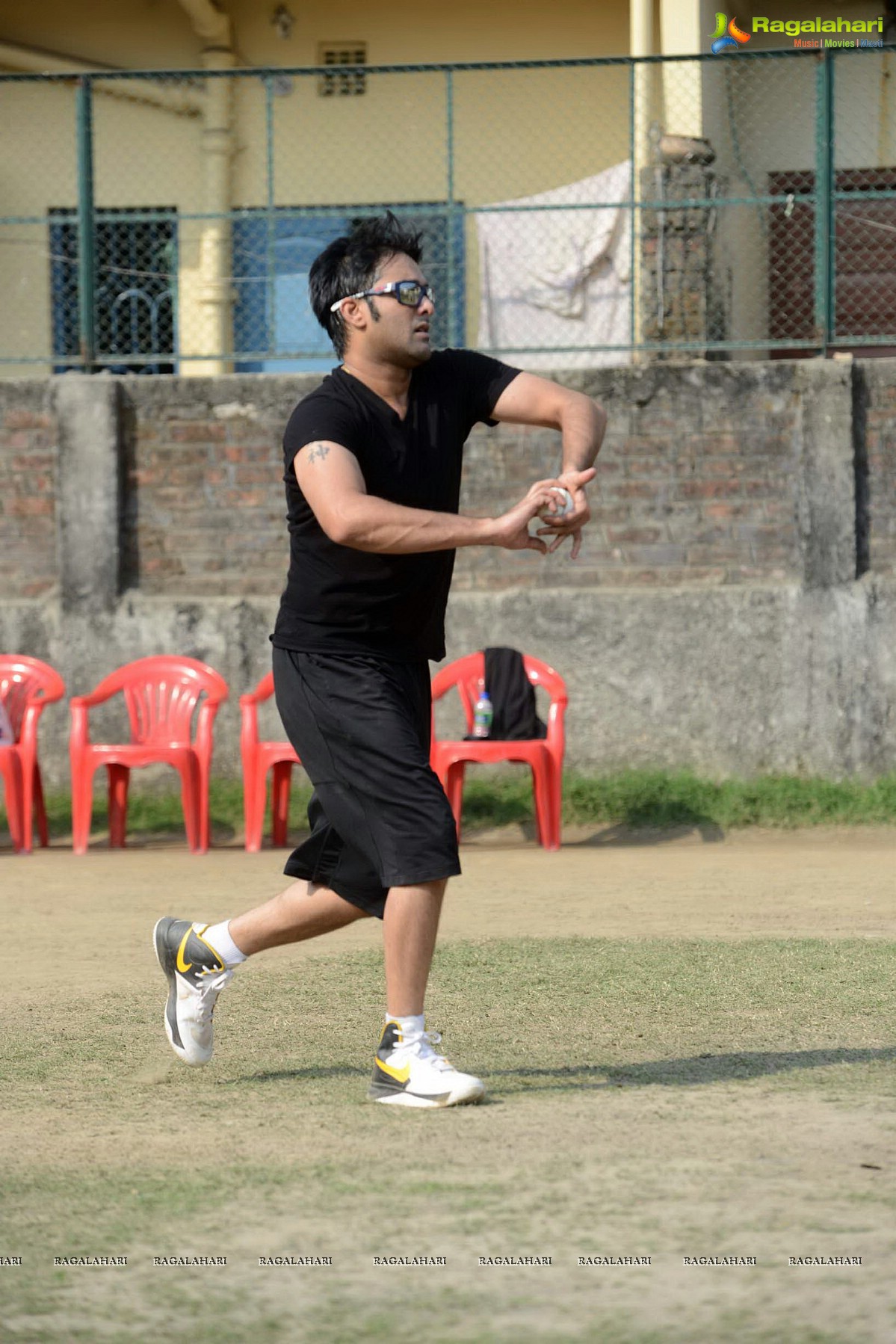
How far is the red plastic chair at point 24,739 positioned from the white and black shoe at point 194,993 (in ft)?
16.2

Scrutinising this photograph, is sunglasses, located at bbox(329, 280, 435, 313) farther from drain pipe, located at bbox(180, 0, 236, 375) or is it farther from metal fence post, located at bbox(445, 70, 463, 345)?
drain pipe, located at bbox(180, 0, 236, 375)

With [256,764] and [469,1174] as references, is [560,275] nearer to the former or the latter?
[256,764]

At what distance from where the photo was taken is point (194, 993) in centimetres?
448

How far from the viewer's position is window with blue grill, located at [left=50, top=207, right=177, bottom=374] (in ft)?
Result: 41.6

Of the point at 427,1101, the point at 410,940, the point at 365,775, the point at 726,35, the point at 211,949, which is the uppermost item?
the point at 726,35

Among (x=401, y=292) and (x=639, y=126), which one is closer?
(x=401, y=292)

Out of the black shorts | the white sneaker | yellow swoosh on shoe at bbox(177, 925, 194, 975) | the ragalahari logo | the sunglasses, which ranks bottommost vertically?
the white sneaker

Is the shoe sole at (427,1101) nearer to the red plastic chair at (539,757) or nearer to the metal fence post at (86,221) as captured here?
the red plastic chair at (539,757)

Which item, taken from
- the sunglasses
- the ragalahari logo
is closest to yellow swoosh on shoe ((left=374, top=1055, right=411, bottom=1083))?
the sunglasses

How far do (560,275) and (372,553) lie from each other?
26.5ft

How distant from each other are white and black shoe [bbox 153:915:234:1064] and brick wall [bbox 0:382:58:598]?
636cm

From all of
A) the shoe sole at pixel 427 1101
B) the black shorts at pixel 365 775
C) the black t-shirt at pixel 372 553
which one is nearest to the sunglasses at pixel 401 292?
the black t-shirt at pixel 372 553

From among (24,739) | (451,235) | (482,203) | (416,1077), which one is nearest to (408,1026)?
(416,1077)

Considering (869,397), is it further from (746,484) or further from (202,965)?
(202,965)
